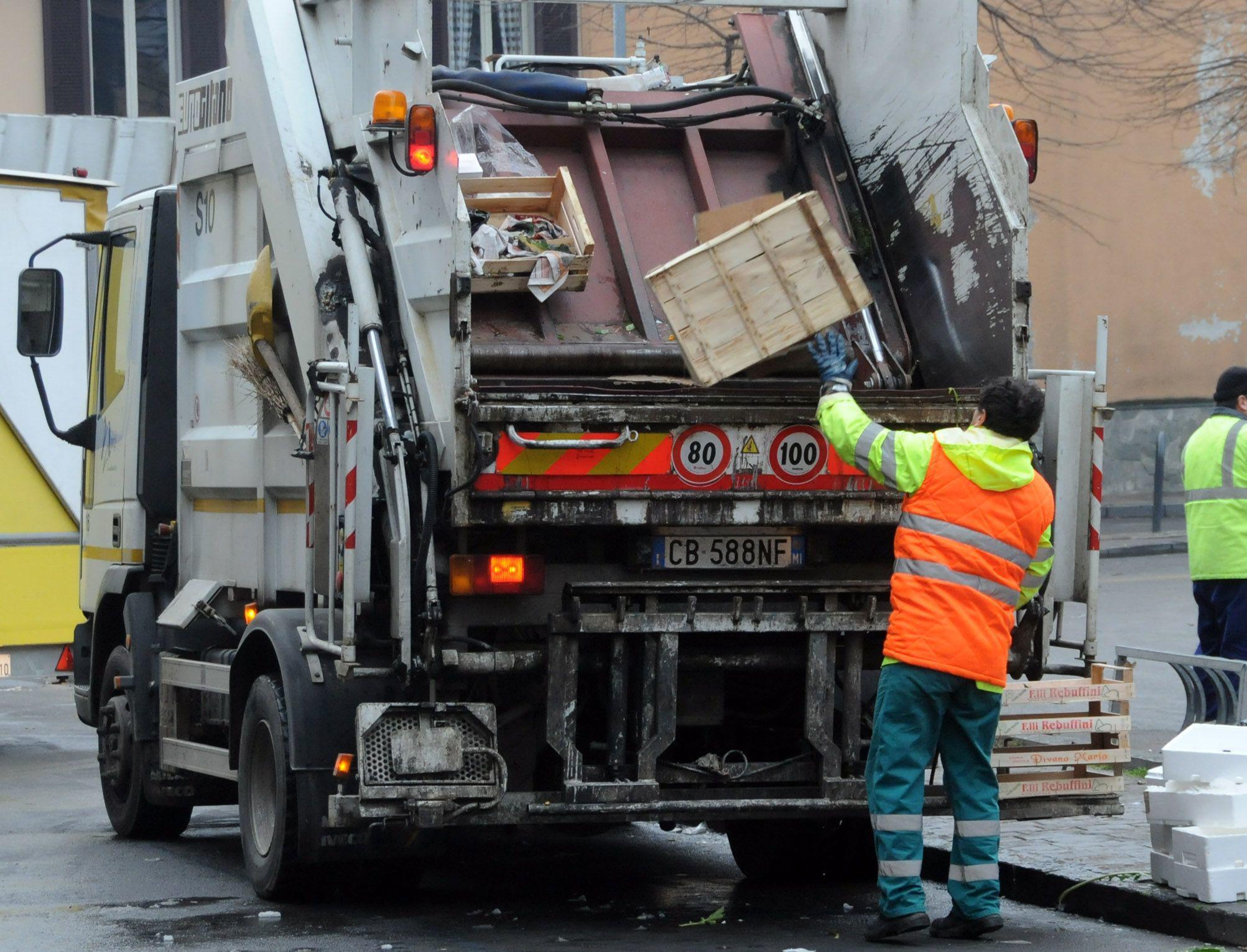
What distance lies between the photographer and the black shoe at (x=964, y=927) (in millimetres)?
5457

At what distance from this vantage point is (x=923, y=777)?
5395mm

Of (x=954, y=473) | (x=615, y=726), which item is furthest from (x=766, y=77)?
(x=615, y=726)

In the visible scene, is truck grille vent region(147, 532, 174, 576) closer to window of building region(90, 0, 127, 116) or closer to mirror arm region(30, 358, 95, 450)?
mirror arm region(30, 358, 95, 450)

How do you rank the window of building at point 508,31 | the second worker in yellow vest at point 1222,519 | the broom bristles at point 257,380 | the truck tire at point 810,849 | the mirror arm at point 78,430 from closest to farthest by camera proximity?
the broom bristles at point 257,380, the truck tire at point 810,849, the second worker in yellow vest at point 1222,519, the mirror arm at point 78,430, the window of building at point 508,31

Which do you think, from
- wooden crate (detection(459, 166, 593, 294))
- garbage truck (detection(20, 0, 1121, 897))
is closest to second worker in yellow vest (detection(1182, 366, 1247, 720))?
garbage truck (detection(20, 0, 1121, 897))

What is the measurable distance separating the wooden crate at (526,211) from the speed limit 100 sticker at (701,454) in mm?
726

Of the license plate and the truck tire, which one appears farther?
the truck tire

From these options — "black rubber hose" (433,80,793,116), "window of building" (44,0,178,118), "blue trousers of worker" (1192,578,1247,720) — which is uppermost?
"window of building" (44,0,178,118)

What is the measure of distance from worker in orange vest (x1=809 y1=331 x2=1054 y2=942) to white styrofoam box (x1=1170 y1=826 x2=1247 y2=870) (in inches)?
22.9

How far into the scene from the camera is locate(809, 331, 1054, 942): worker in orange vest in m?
5.36

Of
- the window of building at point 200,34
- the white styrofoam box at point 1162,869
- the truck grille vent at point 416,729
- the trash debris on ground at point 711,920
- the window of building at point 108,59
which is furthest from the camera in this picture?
the window of building at point 200,34

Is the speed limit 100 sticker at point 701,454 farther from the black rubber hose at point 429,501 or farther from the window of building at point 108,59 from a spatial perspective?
the window of building at point 108,59

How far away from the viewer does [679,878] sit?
687 centimetres

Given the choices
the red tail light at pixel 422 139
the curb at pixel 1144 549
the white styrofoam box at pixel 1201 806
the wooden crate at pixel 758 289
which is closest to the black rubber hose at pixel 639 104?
the red tail light at pixel 422 139
